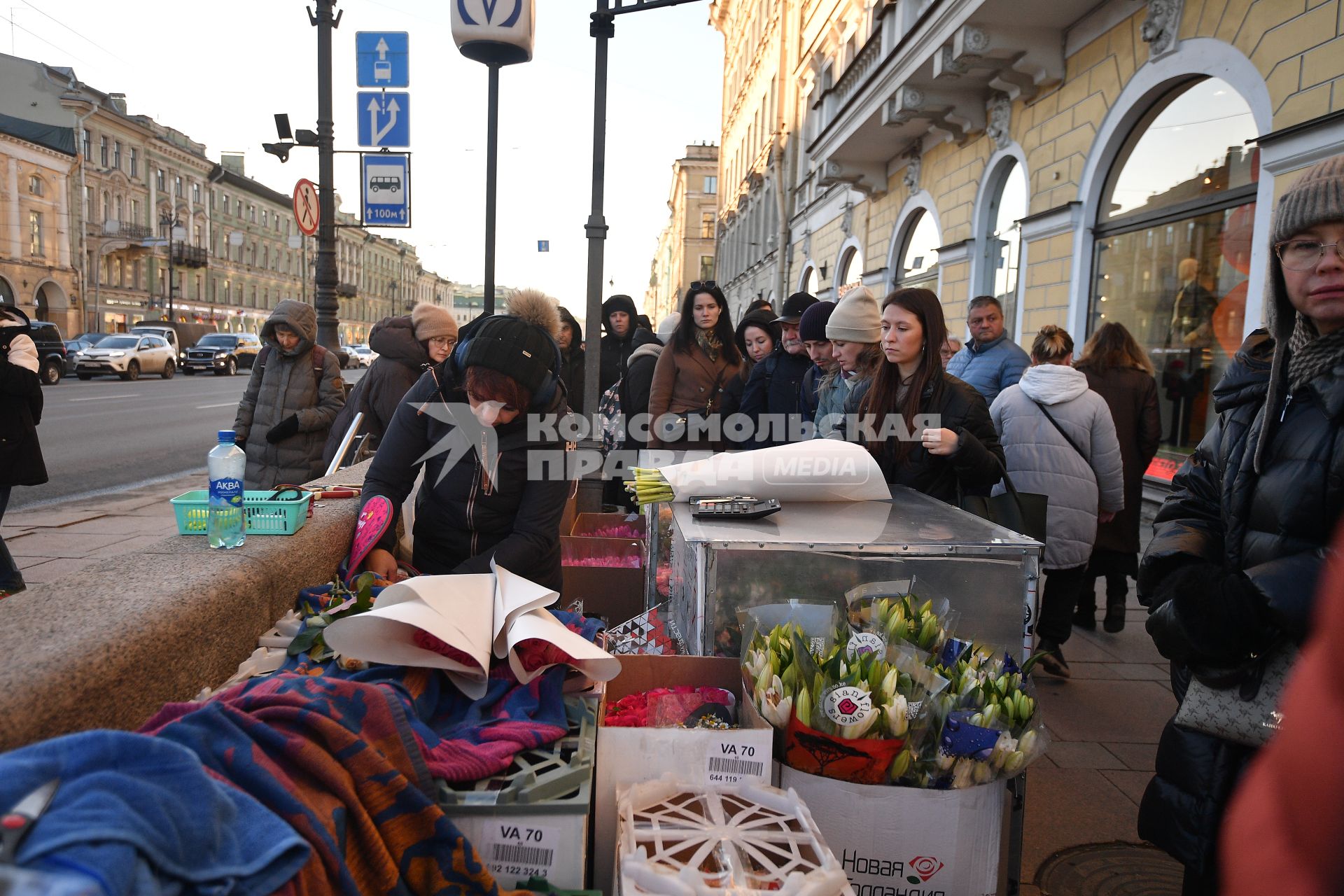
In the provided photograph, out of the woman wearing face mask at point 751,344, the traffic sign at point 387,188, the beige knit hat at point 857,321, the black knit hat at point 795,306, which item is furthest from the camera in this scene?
the traffic sign at point 387,188

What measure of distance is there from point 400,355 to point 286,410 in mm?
967

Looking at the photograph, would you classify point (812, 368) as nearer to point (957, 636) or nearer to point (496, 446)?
point (496, 446)

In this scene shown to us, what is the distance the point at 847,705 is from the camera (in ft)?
5.66

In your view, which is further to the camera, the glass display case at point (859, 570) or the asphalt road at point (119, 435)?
the asphalt road at point (119, 435)

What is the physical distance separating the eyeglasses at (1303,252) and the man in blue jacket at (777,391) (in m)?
3.78

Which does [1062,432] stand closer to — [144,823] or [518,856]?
[518,856]

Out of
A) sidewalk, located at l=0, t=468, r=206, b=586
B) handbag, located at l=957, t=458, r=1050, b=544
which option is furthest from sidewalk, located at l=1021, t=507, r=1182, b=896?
sidewalk, located at l=0, t=468, r=206, b=586

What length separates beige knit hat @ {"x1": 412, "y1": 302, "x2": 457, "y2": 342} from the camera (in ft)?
16.0

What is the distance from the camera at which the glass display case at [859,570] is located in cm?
217

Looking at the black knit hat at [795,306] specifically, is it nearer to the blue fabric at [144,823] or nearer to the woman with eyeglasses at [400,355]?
the woman with eyeglasses at [400,355]

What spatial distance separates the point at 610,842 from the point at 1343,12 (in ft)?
21.3

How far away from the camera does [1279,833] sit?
2.50ft

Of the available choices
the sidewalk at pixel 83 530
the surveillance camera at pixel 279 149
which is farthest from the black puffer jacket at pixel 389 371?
the surveillance camera at pixel 279 149

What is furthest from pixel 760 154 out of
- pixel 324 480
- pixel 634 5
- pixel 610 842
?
pixel 610 842
